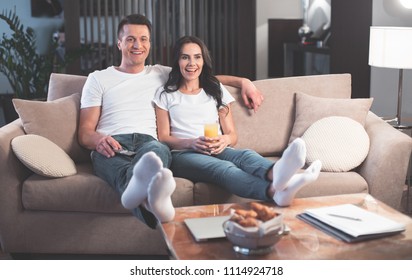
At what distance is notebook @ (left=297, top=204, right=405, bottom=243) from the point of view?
1.91 m

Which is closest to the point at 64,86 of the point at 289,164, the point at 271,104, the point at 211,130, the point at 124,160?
the point at 124,160

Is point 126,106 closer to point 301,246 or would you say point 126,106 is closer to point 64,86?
point 64,86

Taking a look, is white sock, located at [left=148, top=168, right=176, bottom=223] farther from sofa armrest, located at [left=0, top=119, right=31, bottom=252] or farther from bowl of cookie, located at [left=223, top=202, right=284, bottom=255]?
sofa armrest, located at [left=0, top=119, right=31, bottom=252]

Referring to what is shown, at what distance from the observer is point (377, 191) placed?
276 cm

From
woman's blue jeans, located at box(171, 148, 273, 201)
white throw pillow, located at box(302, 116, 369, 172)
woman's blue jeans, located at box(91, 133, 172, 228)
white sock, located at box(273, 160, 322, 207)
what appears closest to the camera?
white sock, located at box(273, 160, 322, 207)

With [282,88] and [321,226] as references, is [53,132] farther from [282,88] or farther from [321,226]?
[321,226]

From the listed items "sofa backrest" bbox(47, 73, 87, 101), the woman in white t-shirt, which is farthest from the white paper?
"sofa backrest" bbox(47, 73, 87, 101)

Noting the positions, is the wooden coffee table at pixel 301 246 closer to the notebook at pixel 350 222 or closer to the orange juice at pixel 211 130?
the notebook at pixel 350 222

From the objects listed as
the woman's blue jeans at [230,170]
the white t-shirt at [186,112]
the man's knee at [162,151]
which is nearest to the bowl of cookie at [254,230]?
the woman's blue jeans at [230,170]

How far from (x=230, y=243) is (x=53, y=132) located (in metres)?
1.36

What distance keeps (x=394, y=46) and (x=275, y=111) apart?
692 mm

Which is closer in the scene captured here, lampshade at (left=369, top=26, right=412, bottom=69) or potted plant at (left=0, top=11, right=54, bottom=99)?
lampshade at (left=369, top=26, right=412, bottom=69)

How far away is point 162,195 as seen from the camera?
81.4 inches

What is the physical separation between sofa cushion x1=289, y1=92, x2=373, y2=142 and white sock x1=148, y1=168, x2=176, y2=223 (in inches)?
46.9
